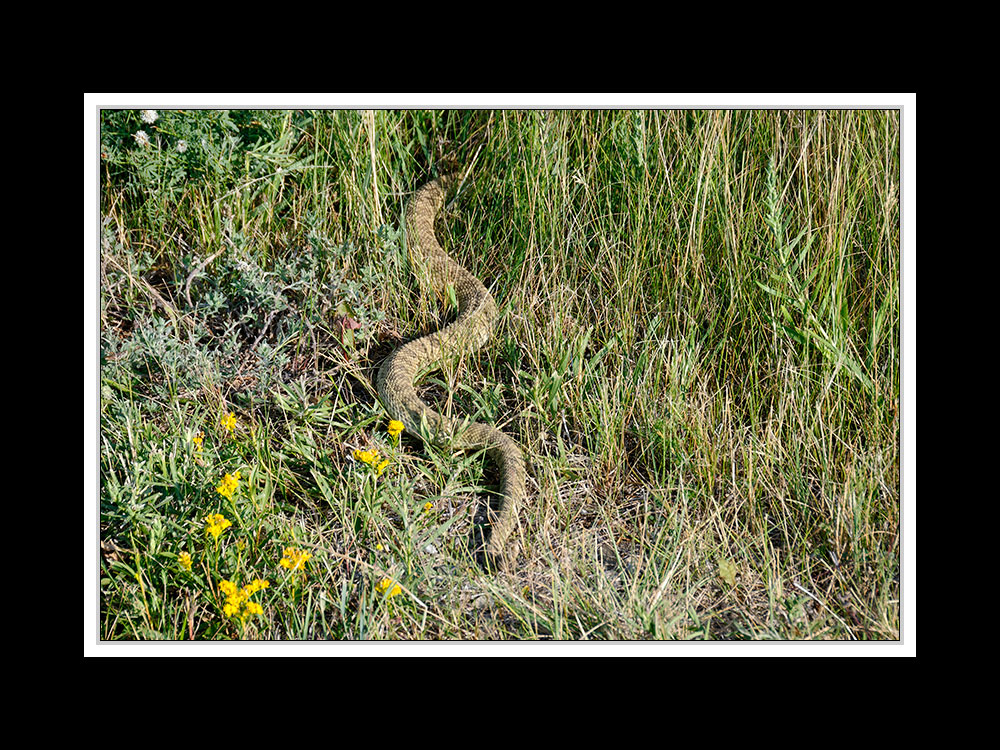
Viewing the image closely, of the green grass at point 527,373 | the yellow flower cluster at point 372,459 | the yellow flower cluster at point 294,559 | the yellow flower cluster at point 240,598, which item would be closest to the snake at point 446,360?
the green grass at point 527,373

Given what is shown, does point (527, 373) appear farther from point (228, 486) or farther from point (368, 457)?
point (228, 486)

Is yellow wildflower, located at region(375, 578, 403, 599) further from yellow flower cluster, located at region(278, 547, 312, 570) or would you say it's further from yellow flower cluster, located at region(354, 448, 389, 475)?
yellow flower cluster, located at region(354, 448, 389, 475)

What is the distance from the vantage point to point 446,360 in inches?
157

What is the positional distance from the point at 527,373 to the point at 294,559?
140 cm

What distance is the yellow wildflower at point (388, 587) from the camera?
2910 millimetres

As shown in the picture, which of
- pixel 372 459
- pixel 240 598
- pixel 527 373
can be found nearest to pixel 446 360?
pixel 527 373

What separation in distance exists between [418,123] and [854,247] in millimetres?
2283

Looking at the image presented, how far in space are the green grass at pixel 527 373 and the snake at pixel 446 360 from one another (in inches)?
3.1

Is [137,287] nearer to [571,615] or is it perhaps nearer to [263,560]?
[263,560]

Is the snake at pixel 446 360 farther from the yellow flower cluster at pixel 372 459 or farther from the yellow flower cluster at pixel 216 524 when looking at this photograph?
the yellow flower cluster at pixel 216 524

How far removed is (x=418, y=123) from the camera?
4590 millimetres

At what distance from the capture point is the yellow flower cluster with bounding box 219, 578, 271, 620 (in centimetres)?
276
